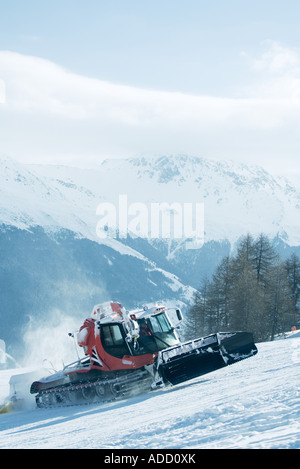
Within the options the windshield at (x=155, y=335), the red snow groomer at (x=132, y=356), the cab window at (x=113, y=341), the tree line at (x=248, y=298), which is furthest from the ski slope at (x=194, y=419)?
the tree line at (x=248, y=298)

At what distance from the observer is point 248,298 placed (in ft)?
115

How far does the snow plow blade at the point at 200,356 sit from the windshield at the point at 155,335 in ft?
4.90

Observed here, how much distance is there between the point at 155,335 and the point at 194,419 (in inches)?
293

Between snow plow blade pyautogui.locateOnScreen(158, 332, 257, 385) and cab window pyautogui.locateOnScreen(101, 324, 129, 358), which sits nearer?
snow plow blade pyautogui.locateOnScreen(158, 332, 257, 385)

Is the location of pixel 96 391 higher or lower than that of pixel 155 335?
lower

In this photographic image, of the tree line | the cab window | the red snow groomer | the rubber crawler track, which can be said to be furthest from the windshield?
the tree line

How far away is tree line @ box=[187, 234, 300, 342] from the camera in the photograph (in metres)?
35.3

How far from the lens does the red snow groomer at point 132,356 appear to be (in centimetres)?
1498

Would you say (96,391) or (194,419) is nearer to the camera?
(194,419)

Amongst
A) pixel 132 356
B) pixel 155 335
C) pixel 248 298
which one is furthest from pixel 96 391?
pixel 248 298

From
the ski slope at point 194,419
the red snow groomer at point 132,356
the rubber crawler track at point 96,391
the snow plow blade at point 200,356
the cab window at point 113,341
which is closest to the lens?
the ski slope at point 194,419

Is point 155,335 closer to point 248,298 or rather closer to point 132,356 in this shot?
point 132,356

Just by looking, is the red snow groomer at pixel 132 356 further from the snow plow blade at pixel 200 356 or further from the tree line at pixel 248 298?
the tree line at pixel 248 298

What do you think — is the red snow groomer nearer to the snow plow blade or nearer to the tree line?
the snow plow blade
